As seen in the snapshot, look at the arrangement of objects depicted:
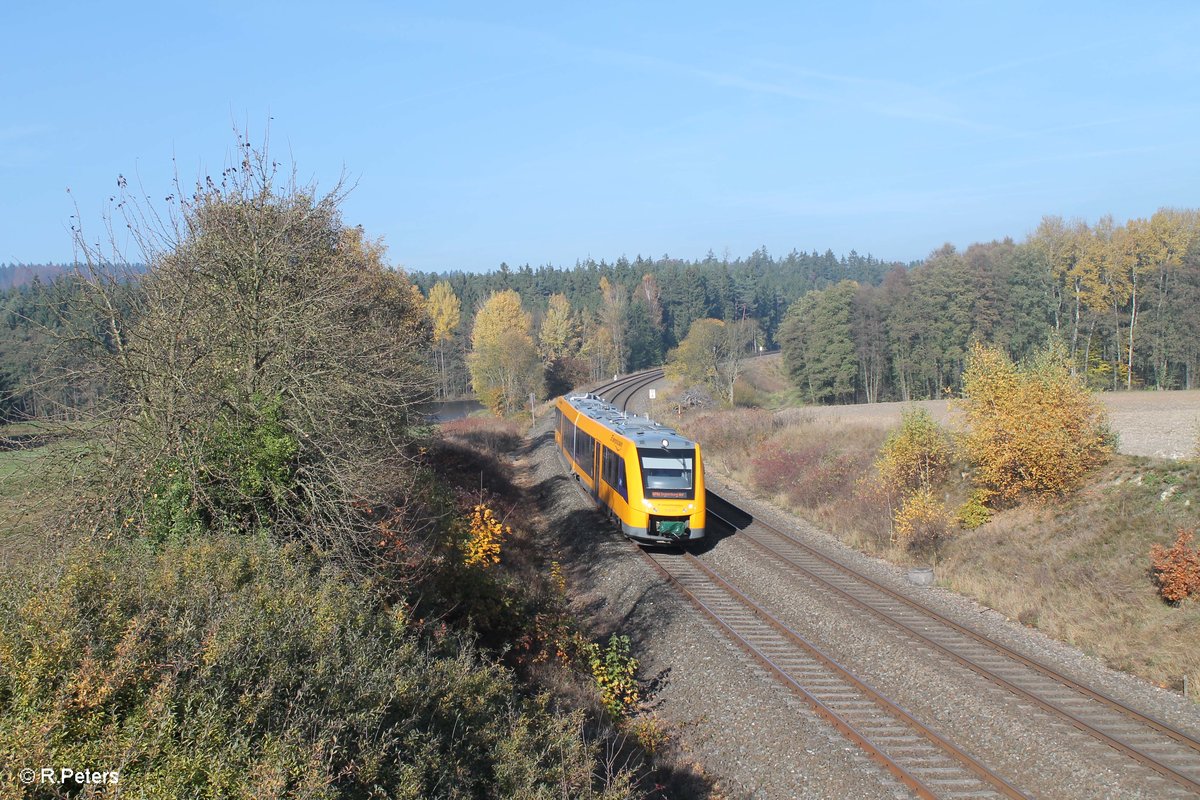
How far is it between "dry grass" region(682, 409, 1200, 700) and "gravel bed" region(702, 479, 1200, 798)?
538 mm

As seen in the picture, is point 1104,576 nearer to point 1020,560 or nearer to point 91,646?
point 1020,560

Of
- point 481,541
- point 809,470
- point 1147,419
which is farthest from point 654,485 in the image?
point 1147,419

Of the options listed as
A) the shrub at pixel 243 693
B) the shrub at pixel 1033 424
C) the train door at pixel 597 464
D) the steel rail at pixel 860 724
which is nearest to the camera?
the shrub at pixel 243 693

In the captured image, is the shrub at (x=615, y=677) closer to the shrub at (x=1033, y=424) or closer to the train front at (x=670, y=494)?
the train front at (x=670, y=494)

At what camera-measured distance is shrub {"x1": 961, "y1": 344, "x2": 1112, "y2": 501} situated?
16.9m

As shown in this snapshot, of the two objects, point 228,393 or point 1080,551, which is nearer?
point 228,393

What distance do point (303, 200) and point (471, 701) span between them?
10383mm

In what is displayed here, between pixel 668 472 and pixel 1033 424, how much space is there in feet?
27.4

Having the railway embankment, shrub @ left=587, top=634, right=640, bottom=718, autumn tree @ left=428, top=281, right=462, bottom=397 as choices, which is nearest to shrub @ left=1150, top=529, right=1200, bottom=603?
the railway embankment

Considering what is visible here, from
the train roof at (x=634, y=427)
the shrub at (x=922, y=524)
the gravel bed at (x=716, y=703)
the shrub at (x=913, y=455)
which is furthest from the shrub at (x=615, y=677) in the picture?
the shrub at (x=913, y=455)

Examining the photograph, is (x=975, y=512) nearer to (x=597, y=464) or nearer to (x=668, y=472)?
(x=668, y=472)

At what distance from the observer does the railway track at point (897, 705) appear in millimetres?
8250

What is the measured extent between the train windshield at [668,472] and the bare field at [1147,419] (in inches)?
299

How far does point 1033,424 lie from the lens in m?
16.9
